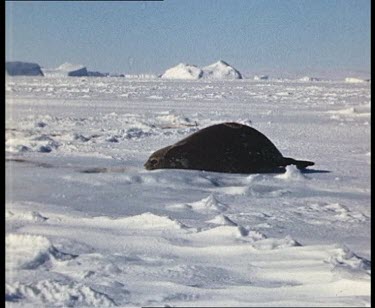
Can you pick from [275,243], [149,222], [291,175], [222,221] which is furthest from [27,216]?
[291,175]

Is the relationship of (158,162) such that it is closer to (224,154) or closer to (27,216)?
(224,154)

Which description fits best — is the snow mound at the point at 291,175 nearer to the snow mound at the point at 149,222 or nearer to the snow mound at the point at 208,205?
the snow mound at the point at 208,205

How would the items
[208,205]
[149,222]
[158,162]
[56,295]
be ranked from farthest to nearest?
[158,162] < [208,205] < [149,222] < [56,295]

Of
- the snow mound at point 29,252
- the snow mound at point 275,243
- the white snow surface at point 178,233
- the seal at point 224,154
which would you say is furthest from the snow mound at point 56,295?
the seal at point 224,154

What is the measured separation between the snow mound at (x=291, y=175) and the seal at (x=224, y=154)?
0.89 ft

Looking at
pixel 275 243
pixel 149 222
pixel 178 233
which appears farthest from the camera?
pixel 149 222

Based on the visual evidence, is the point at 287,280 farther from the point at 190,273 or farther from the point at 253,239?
the point at 253,239

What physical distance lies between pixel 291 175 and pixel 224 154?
0.67 metres

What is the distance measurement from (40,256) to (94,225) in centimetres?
69

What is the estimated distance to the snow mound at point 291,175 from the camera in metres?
5.06

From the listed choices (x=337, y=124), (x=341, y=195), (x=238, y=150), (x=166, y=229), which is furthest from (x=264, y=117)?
(x=166, y=229)

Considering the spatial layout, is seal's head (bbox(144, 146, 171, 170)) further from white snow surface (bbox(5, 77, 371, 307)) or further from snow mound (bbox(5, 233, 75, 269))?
snow mound (bbox(5, 233, 75, 269))

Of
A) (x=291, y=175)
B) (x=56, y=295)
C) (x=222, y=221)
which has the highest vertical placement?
(x=291, y=175)

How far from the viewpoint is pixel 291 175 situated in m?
5.10
